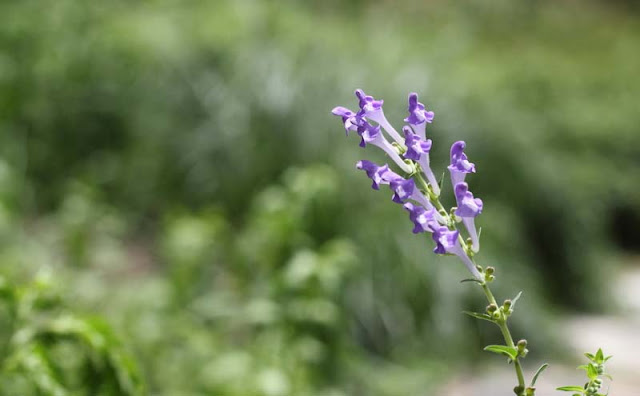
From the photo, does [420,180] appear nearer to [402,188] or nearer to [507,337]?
[402,188]

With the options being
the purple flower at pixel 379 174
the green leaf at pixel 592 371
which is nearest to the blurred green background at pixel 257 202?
the purple flower at pixel 379 174

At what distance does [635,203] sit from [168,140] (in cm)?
619

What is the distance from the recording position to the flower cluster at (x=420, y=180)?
1.04 meters

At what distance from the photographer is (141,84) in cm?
580

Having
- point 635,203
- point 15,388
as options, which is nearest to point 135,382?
point 15,388

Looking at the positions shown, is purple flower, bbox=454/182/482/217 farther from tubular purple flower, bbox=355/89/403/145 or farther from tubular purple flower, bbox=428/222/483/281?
tubular purple flower, bbox=355/89/403/145

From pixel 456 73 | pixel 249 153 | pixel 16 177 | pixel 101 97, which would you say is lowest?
pixel 16 177

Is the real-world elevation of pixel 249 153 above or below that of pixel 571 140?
below

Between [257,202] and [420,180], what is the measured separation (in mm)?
3433

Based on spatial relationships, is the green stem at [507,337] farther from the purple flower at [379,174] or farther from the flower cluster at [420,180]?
the purple flower at [379,174]

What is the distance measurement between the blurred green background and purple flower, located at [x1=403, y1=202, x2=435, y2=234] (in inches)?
36.4

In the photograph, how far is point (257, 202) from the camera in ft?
14.8

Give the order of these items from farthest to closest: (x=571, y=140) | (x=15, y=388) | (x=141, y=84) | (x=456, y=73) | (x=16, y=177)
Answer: (x=571, y=140) < (x=456, y=73) < (x=141, y=84) < (x=16, y=177) < (x=15, y=388)

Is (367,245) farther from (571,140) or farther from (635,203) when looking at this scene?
(635,203)
